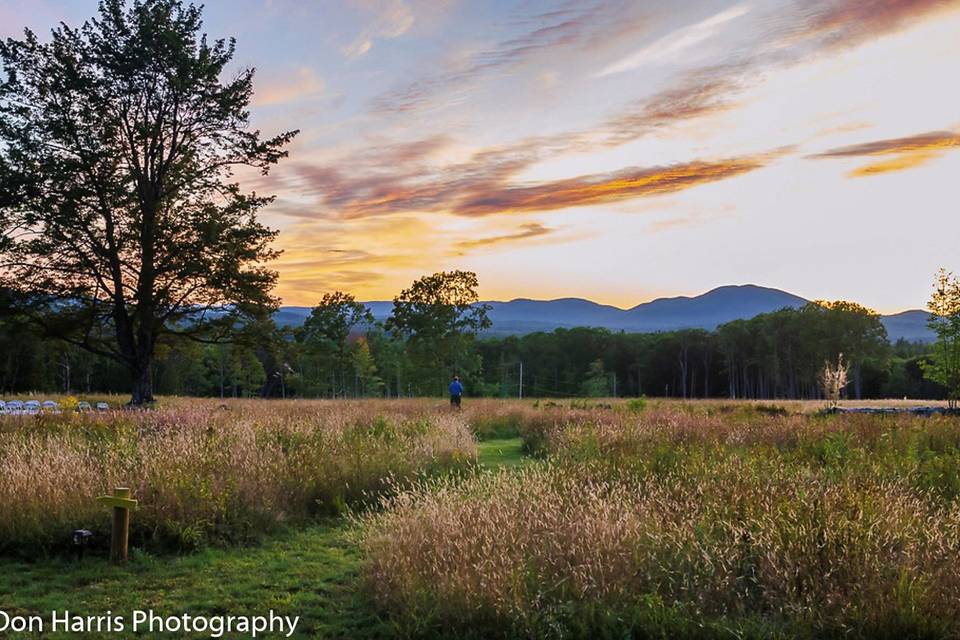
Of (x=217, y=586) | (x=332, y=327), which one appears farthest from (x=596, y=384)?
(x=217, y=586)

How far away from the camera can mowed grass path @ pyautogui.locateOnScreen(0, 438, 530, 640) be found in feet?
18.0

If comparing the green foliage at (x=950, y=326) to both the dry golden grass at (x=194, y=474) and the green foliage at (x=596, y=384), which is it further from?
the green foliage at (x=596, y=384)

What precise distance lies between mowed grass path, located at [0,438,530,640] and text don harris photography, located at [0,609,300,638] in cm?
7

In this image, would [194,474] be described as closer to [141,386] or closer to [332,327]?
[141,386]

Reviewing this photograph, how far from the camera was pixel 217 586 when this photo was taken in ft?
19.9

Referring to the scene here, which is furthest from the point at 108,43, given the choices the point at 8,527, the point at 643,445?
the point at 643,445

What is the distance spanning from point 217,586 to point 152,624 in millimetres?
906

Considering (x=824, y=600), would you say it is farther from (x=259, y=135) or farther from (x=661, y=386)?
(x=661, y=386)

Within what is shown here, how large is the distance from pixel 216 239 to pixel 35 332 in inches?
294

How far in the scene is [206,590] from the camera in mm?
5977

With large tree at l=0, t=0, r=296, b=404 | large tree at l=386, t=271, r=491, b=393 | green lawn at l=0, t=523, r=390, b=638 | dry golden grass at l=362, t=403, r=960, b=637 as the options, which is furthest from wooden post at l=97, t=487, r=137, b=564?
large tree at l=386, t=271, r=491, b=393

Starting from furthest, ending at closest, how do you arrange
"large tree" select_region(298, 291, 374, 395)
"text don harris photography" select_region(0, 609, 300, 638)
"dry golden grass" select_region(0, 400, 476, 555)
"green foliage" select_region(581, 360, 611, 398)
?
"green foliage" select_region(581, 360, 611, 398)
"large tree" select_region(298, 291, 374, 395)
"dry golden grass" select_region(0, 400, 476, 555)
"text don harris photography" select_region(0, 609, 300, 638)

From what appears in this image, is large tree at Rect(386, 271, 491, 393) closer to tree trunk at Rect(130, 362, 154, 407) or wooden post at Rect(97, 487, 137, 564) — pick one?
tree trunk at Rect(130, 362, 154, 407)

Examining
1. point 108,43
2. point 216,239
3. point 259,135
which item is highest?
point 108,43
